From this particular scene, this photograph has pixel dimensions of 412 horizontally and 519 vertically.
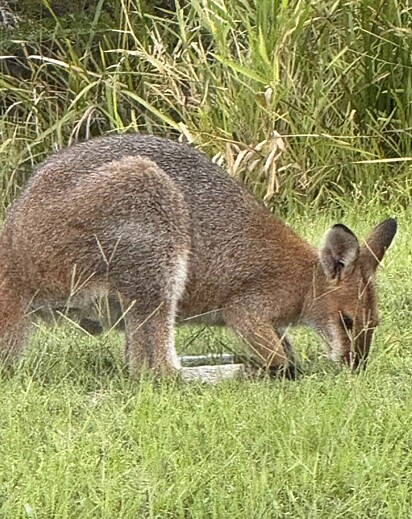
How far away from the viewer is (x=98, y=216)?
5.55 meters

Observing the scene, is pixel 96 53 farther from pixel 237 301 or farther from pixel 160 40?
pixel 237 301

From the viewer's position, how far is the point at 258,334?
5.96 m

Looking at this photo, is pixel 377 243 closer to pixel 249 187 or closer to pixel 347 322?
pixel 347 322

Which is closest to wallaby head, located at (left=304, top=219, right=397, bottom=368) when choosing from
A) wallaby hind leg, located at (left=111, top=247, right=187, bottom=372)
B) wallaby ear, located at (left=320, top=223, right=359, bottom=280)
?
wallaby ear, located at (left=320, top=223, right=359, bottom=280)

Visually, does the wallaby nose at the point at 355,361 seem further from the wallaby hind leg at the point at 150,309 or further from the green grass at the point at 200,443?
the wallaby hind leg at the point at 150,309

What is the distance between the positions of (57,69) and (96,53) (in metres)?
0.58

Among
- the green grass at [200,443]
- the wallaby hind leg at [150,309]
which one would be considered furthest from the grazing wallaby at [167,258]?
the green grass at [200,443]

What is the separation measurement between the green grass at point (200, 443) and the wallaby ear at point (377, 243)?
43 cm

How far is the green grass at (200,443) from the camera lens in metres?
4.04

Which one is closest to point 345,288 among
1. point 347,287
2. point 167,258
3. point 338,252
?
point 347,287

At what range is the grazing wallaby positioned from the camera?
18.0 ft

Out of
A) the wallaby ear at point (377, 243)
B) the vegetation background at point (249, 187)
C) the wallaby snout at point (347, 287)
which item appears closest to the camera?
the vegetation background at point (249, 187)

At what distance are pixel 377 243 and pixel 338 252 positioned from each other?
185mm

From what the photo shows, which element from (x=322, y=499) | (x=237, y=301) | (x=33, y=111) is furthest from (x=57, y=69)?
(x=322, y=499)
